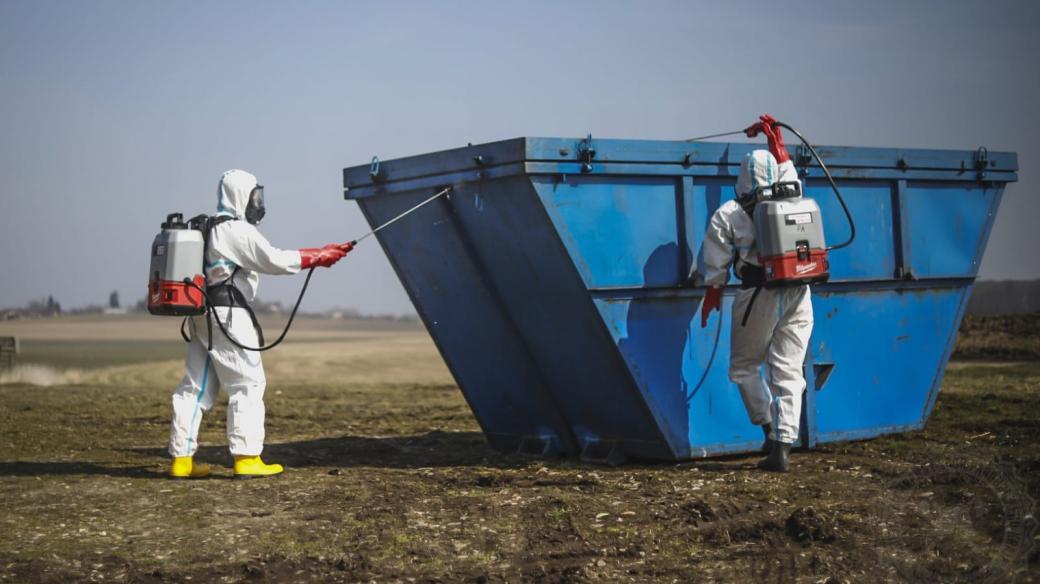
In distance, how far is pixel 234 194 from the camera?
810 cm

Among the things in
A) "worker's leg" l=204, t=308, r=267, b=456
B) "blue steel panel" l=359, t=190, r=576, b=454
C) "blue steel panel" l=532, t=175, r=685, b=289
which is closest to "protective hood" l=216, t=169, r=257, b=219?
"worker's leg" l=204, t=308, r=267, b=456

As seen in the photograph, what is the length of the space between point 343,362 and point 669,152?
67.0 ft

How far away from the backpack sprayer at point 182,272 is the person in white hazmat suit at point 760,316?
9.44ft

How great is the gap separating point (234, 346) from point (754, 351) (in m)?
3.46

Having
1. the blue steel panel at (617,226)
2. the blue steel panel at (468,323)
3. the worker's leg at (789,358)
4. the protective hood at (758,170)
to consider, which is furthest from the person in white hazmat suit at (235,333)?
the worker's leg at (789,358)

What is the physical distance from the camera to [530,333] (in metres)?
8.38

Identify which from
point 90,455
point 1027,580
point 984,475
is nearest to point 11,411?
point 90,455

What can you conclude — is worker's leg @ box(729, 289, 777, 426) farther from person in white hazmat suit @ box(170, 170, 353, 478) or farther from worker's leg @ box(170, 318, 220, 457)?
worker's leg @ box(170, 318, 220, 457)

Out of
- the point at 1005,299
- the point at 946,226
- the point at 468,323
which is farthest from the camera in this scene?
the point at 1005,299

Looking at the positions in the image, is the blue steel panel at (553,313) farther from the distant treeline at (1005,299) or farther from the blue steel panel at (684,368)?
the distant treeline at (1005,299)

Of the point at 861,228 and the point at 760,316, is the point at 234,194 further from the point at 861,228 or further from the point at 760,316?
the point at 861,228

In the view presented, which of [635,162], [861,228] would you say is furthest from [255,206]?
[861,228]

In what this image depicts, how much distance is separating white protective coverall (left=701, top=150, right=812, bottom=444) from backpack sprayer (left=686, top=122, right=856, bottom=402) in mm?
127

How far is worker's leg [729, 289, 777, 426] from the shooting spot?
7883 mm
